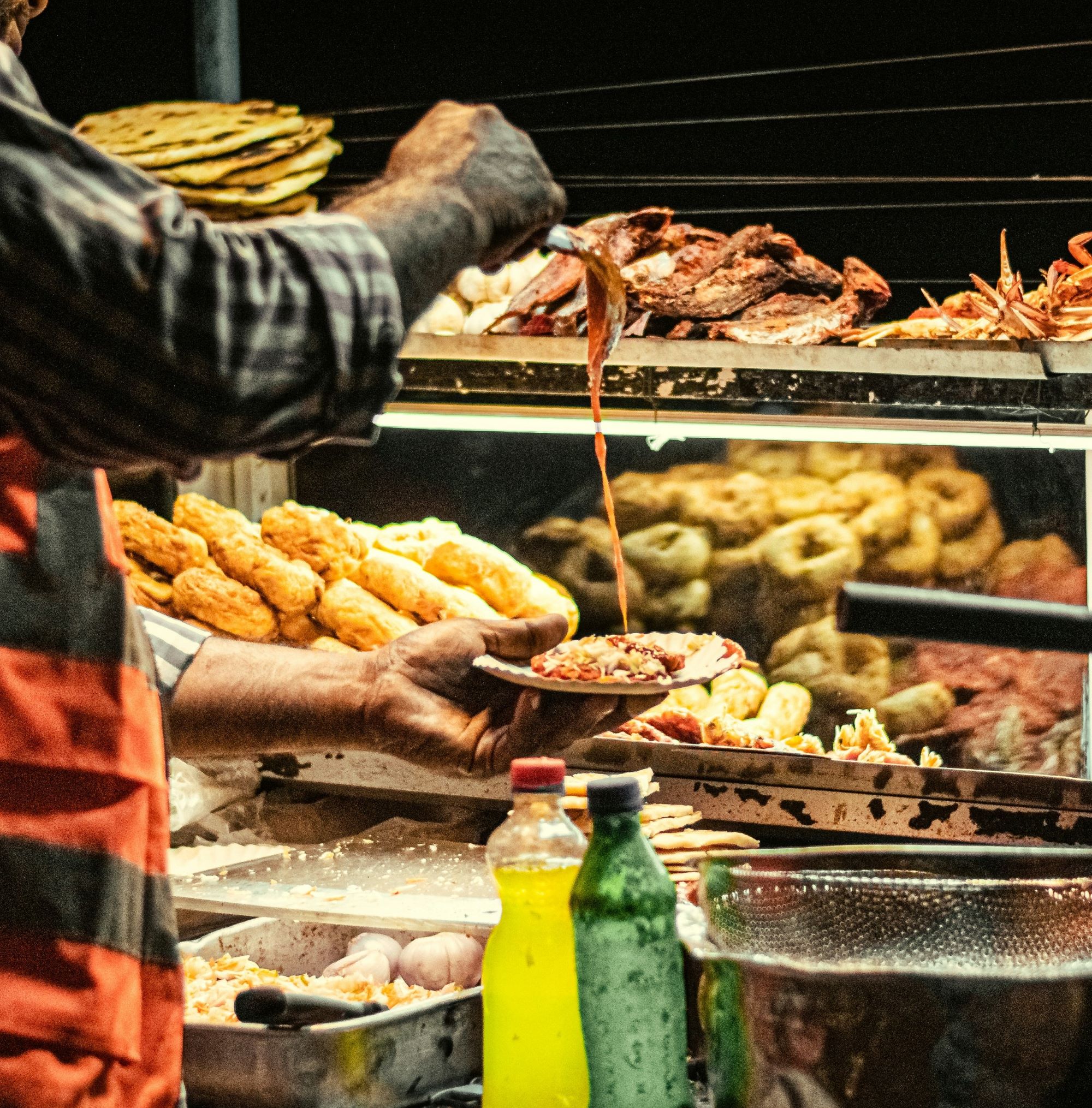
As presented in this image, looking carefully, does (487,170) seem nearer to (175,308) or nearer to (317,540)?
(175,308)

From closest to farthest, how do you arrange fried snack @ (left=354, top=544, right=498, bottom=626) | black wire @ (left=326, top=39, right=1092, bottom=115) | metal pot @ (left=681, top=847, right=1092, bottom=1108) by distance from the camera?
metal pot @ (left=681, top=847, right=1092, bottom=1108)
fried snack @ (left=354, top=544, right=498, bottom=626)
black wire @ (left=326, top=39, right=1092, bottom=115)

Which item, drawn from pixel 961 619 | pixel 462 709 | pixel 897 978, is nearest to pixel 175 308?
pixel 961 619

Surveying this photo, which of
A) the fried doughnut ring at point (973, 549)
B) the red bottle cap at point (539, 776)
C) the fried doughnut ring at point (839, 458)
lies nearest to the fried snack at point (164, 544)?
the fried doughnut ring at point (839, 458)

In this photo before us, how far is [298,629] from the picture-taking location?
126 inches

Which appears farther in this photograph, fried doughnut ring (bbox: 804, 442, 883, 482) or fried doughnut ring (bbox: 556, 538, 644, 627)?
fried doughnut ring (bbox: 556, 538, 644, 627)

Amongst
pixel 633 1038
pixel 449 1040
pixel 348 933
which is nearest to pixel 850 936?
pixel 633 1038

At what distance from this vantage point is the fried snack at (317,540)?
3254 mm

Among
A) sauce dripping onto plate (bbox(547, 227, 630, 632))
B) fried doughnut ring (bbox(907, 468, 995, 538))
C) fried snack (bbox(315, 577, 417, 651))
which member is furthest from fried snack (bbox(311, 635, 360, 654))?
fried doughnut ring (bbox(907, 468, 995, 538))

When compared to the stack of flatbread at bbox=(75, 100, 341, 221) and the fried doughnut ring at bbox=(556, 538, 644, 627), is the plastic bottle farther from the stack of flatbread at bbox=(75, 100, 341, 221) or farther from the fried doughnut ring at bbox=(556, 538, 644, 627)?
the stack of flatbread at bbox=(75, 100, 341, 221)

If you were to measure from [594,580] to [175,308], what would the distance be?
252cm

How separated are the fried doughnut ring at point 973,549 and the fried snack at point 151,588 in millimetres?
1895

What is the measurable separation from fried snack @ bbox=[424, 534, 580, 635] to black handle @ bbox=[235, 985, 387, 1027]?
1.43 m

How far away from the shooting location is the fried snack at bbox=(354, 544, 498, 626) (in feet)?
10.2

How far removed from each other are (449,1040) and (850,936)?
72cm
